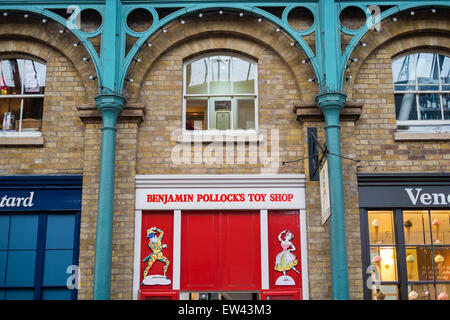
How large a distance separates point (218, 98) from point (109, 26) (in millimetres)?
2458

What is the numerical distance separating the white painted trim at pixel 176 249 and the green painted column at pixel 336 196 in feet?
8.82

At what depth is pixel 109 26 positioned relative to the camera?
10953 mm

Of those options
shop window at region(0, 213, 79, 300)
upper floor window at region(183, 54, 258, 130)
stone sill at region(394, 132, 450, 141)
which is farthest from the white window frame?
shop window at region(0, 213, 79, 300)

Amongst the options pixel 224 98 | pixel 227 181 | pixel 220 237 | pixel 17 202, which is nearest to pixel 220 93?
pixel 224 98

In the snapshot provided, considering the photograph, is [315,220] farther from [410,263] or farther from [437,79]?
[437,79]

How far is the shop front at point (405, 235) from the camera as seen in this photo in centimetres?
1035

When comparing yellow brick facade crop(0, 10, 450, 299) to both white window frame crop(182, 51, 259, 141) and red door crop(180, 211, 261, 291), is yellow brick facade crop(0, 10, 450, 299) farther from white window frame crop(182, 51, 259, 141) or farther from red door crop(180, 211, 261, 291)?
red door crop(180, 211, 261, 291)

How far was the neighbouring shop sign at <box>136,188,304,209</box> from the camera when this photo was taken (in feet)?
34.9

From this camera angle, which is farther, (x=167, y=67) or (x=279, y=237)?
(x=167, y=67)

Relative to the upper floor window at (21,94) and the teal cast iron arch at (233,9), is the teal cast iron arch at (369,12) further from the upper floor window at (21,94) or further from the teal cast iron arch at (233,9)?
the upper floor window at (21,94)

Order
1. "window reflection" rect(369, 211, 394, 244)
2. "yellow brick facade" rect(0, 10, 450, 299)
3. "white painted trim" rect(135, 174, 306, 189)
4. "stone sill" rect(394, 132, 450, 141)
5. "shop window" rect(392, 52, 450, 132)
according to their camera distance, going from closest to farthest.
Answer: "yellow brick facade" rect(0, 10, 450, 299) < "window reflection" rect(369, 211, 394, 244) < "white painted trim" rect(135, 174, 306, 189) < "stone sill" rect(394, 132, 450, 141) < "shop window" rect(392, 52, 450, 132)

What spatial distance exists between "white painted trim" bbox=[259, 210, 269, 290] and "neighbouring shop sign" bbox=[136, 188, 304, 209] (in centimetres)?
20

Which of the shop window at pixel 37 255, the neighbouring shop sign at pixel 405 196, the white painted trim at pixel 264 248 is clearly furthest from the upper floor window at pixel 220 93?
the shop window at pixel 37 255
